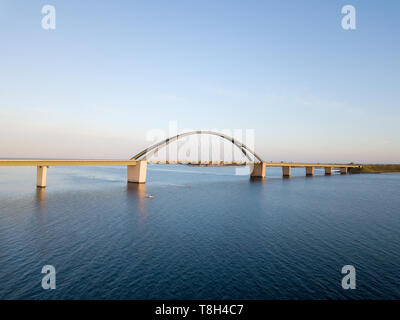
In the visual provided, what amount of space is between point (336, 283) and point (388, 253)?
12120mm

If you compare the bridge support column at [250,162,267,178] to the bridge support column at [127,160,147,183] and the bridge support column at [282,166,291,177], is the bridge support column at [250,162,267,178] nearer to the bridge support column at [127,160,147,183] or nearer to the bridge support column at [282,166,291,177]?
the bridge support column at [282,166,291,177]

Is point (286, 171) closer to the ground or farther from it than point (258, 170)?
closer to the ground

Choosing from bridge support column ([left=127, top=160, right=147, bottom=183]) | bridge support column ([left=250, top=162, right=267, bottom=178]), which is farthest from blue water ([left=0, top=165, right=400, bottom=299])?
bridge support column ([left=250, top=162, right=267, bottom=178])

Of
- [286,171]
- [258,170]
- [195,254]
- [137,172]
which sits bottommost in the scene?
[195,254]

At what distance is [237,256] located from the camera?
84.9 ft

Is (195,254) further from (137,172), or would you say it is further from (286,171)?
(286,171)

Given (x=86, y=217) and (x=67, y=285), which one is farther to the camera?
(x=86, y=217)

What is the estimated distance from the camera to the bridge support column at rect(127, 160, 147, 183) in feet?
329

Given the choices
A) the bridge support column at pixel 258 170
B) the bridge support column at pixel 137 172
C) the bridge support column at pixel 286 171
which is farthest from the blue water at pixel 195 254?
the bridge support column at pixel 286 171

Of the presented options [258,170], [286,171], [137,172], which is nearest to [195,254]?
[137,172]

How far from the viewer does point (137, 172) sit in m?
101
